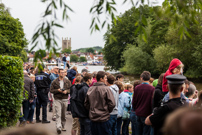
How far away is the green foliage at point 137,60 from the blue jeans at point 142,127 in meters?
45.5

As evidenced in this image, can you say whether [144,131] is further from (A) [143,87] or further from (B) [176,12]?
(B) [176,12]

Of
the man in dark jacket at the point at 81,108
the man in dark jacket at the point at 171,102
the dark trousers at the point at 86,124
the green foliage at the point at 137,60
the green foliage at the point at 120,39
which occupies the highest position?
the green foliage at the point at 120,39

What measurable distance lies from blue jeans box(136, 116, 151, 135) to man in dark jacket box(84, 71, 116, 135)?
2.52 ft

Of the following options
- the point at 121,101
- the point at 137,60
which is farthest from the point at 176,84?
the point at 137,60

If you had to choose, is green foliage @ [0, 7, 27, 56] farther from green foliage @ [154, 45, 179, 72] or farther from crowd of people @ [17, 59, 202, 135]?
crowd of people @ [17, 59, 202, 135]

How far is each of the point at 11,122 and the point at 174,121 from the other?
25.5 feet

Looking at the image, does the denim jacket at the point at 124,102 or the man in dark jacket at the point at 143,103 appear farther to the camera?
the denim jacket at the point at 124,102

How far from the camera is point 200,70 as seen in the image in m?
42.3

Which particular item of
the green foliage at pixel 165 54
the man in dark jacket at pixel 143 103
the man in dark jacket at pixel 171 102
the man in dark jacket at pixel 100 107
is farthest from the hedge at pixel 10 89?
the green foliage at pixel 165 54

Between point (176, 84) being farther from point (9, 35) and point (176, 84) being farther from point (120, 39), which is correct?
point (120, 39)

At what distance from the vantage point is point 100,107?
21.9 ft

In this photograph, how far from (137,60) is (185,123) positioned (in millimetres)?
52330

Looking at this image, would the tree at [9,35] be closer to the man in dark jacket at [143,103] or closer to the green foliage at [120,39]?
the green foliage at [120,39]

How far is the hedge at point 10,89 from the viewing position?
26.4 feet
